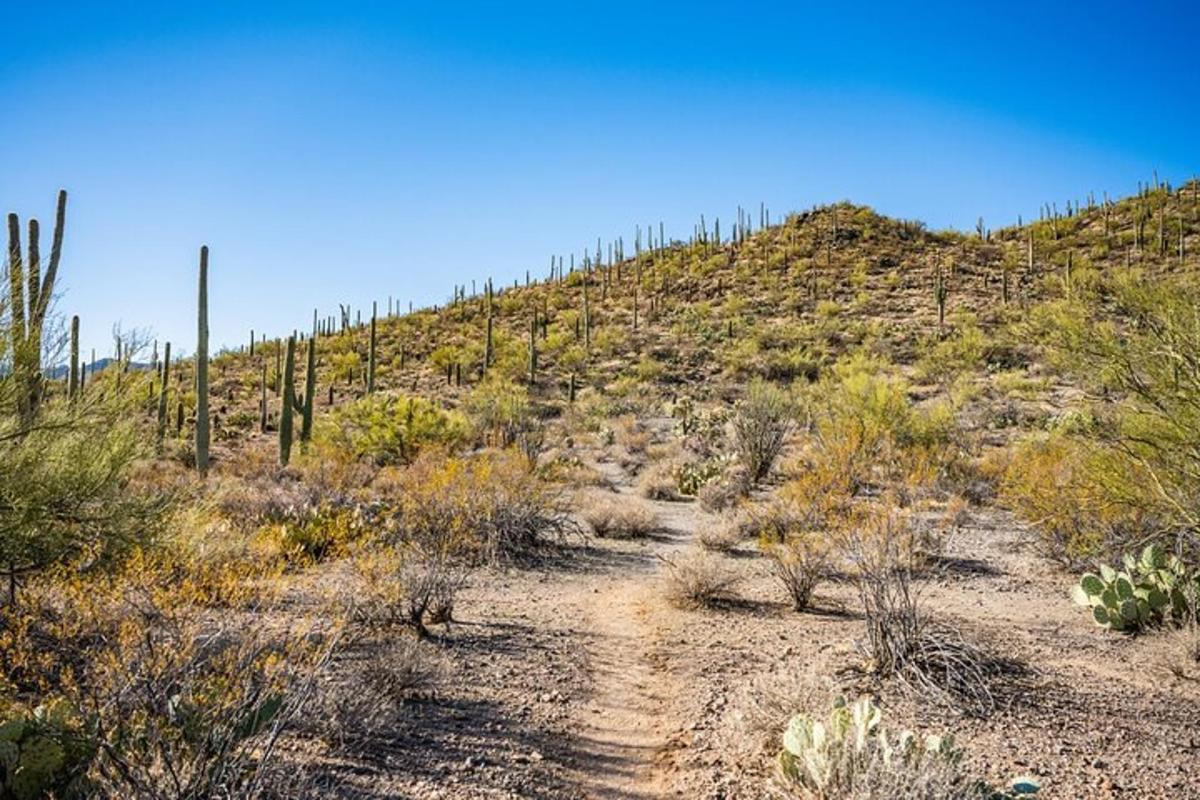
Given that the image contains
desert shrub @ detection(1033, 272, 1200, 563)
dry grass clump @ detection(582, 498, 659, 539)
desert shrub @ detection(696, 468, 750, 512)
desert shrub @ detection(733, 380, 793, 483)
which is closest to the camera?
desert shrub @ detection(1033, 272, 1200, 563)

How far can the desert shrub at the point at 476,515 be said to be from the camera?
9.64 metres

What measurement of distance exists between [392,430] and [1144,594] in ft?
50.9

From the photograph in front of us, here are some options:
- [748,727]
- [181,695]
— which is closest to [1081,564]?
[748,727]

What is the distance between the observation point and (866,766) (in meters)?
3.51

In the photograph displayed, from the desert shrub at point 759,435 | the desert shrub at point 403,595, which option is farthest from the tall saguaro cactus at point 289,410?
the desert shrub at point 403,595

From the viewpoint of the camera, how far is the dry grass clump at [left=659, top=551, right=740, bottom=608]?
787 cm

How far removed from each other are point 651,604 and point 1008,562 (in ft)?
16.3

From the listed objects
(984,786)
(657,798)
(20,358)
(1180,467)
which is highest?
(20,358)

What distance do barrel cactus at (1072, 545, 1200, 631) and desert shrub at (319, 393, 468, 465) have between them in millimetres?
13329

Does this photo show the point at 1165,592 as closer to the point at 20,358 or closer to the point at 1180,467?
the point at 1180,467

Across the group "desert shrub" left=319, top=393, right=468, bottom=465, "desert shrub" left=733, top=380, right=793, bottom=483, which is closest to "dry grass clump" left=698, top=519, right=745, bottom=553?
"desert shrub" left=733, top=380, right=793, bottom=483

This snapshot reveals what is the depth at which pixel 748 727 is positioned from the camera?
473cm

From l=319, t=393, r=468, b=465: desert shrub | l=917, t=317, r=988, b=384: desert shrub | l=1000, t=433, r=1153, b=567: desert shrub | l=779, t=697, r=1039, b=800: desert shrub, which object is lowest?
l=779, t=697, r=1039, b=800: desert shrub

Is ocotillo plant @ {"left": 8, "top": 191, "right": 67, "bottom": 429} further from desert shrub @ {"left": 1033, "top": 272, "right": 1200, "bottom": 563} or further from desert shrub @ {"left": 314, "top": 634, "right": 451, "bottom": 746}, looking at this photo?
desert shrub @ {"left": 1033, "top": 272, "right": 1200, "bottom": 563}
